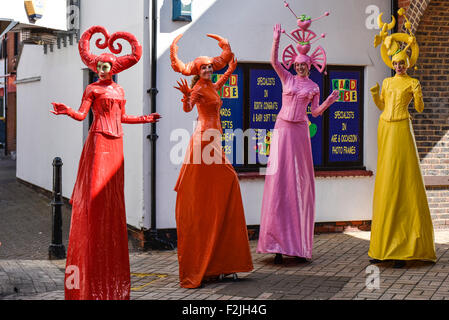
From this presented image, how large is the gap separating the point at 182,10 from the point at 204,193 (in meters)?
3.24

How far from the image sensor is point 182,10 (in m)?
9.48

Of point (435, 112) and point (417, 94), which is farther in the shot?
point (435, 112)

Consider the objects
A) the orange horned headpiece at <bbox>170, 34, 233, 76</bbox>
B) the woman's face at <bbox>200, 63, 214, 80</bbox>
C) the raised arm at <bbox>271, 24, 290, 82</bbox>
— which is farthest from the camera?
the raised arm at <bbox>271, 24, 290, 82</bbox>

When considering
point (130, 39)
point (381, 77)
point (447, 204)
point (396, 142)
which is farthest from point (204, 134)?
point (447, 204)

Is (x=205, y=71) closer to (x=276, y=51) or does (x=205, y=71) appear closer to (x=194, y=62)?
(x=194, y=62)

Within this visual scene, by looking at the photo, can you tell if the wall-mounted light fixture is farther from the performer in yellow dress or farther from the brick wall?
the brick wall

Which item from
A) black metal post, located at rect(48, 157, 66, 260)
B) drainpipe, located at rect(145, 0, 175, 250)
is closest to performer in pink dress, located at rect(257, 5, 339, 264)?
drainpipe, located at rect(145, 0, 175, 250)

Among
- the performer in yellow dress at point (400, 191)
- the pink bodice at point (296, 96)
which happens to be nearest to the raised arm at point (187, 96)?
the pink bodice at point (296, 96)

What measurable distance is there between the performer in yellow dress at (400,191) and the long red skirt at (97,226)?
3.33 m

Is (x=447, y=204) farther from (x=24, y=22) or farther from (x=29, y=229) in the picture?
(x=24, y=22)

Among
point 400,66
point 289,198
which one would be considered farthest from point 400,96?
point 289,198

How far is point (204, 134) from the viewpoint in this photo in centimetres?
719

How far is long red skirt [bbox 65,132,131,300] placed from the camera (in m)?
5.91

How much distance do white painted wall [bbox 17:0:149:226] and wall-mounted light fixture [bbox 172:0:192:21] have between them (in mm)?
446
